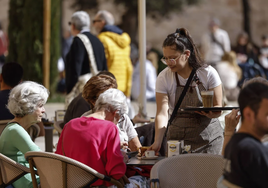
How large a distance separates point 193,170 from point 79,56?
12.8 feet

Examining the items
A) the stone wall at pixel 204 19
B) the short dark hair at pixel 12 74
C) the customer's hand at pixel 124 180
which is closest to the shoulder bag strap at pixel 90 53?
the short dark hair at pixel 12 74

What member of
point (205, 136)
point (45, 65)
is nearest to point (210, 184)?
point (205, 136)

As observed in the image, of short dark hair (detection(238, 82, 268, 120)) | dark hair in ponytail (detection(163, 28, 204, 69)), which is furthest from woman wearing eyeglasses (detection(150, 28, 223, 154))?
short dark hair (detection(238, 82, 268, 120))

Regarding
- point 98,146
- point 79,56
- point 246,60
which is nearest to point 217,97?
point 98,146

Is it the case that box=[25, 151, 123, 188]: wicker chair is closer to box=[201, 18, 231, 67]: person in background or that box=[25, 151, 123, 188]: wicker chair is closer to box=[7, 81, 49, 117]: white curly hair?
box=[7, 81, 49, 117]: white curly hair

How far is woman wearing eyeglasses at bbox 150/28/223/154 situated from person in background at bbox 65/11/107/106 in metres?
2.96

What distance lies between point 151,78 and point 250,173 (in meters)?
9.34

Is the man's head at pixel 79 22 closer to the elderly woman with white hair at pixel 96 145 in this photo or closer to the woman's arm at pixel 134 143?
the woman's arm at pixel 134 143

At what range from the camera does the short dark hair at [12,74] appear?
523cm

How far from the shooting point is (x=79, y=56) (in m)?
6.90

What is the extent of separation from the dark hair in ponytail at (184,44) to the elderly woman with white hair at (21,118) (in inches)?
39.6

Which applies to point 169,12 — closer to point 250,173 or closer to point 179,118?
point 179,118

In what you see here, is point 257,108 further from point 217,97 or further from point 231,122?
point 217,97

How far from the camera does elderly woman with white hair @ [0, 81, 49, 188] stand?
A: 12.1ft
